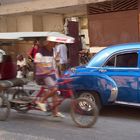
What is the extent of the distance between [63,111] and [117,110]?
128 centimetres

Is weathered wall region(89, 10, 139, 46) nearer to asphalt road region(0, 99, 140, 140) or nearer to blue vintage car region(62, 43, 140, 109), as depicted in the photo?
asphalt road region(0, 99, 140, 140)

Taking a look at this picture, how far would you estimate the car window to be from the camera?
29.8 ft

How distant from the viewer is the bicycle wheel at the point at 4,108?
8.94m

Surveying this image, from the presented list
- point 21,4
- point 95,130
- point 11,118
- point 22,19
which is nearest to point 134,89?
point 95,130

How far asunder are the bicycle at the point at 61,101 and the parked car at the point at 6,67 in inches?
18.1

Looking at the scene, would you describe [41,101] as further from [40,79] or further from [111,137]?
[111,137]

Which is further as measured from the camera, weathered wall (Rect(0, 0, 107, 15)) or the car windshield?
weathered wall (Rect(0, 0, 107, 15))

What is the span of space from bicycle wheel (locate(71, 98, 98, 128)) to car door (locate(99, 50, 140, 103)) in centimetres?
108

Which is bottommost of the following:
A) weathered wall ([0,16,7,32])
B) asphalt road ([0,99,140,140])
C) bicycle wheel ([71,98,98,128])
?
asphalt road ([0,99,140,140])

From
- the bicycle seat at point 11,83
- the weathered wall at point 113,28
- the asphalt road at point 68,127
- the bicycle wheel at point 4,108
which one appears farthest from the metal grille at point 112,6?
the bicycle wheel at point 4,108

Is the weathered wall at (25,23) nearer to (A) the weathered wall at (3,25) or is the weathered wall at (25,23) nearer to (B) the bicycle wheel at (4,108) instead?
(A) the weathered wall at (3,25)

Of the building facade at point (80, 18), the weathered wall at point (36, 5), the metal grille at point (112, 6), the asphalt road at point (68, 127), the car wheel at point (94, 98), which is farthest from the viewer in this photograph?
the weathered wall at point (36, 5)

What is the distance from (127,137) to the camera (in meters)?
7.46

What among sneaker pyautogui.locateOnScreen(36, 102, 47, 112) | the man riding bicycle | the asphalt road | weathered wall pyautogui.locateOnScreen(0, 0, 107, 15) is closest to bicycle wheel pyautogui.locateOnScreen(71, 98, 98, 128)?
the asphalt road
